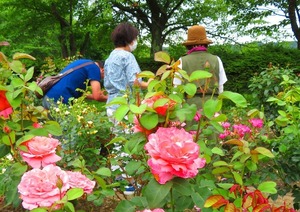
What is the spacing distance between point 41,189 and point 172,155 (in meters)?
0.39

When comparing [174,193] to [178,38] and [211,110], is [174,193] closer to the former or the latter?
[211,110]

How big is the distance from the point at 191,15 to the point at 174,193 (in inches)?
742

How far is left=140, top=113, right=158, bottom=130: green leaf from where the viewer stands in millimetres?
1487

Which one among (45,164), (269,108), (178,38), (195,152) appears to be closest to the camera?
(195,152)

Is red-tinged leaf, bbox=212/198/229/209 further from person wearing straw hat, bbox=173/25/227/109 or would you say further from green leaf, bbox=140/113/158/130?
person wearing straw hat, bbox=173/25/227/109

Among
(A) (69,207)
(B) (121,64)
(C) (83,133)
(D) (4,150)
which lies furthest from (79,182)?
(B) (121,64)

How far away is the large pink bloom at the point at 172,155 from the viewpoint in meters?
1.31

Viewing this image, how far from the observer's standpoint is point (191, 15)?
2000cm

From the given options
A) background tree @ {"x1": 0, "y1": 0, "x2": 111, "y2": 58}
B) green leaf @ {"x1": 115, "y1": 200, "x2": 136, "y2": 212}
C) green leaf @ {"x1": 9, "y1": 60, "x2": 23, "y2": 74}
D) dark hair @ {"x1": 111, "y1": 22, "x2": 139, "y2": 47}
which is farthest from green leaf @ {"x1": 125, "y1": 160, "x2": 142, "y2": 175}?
background tree @ {"x1": 0, "y1": 0, "x2": 111, "y2": 58}

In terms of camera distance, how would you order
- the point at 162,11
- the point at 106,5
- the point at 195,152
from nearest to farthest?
the point at 195,152, the point at 106,5, the point at 162,11

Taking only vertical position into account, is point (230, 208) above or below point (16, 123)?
below

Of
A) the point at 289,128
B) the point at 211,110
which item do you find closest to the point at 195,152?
the point at 211,110

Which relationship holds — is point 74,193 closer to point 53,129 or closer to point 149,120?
point 149,120

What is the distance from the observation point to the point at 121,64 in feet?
13.5
